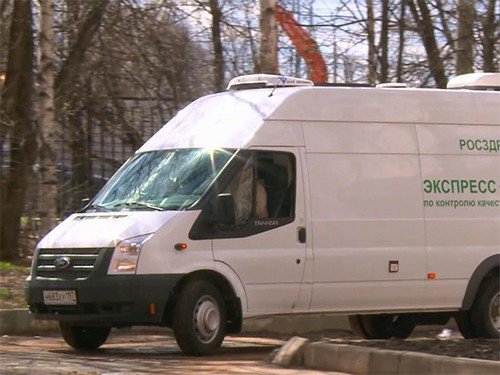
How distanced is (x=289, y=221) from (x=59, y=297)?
7.44 ft

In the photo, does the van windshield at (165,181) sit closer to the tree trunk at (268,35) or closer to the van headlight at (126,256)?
the van headlight at (126,256)

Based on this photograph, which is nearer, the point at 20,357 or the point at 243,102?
the point at 20,357

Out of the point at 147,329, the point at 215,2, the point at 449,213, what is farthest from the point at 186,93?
the point at 449,213

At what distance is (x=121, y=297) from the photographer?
9.61m

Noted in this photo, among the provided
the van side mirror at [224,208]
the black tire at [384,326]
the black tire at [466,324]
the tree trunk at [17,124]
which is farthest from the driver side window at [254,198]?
the tree trunk at [17,124]

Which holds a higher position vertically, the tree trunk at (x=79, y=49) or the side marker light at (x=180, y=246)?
the tree trunk at (x=79, y=49)

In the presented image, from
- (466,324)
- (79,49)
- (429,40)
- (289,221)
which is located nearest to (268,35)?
(289,221)

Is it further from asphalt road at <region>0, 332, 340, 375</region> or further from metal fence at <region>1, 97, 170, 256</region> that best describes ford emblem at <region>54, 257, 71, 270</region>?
metal fence at <region>1, 97, 170, 256</region>

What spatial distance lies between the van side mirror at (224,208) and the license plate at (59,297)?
1474 millimetres

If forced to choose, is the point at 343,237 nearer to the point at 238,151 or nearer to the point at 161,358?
the point at 238,151

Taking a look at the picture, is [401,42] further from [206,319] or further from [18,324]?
[206,319]

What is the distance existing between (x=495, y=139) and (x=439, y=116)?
0.77 metres

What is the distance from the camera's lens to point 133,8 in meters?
17.1

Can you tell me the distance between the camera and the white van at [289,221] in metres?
9.78
